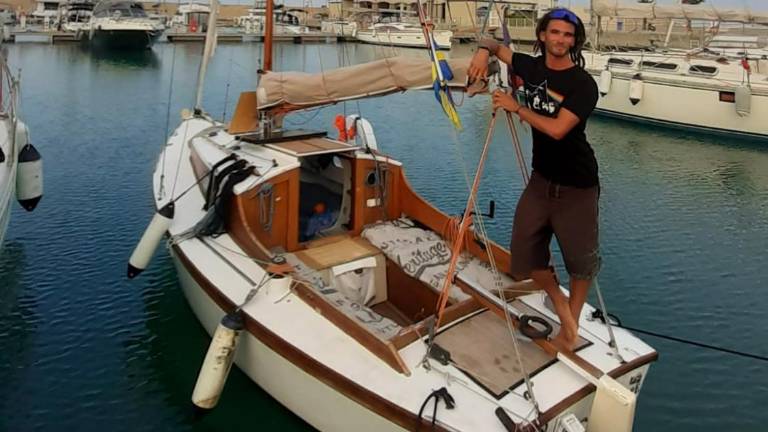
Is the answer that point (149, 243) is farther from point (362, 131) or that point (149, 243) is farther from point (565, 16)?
point (565, 16)

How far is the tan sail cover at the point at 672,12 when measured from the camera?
29.7 metres

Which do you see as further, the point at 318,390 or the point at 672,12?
the point at 672,12

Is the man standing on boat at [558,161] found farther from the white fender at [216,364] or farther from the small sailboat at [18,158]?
the small sailboat at [18,158]

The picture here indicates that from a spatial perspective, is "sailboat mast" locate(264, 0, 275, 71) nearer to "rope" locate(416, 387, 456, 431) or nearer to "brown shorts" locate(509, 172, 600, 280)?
"brown shorts" locate(509, 172, 600, 280)

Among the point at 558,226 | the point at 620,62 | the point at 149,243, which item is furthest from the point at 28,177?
the point at 620,62

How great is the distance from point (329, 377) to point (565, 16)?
3335 millimetres

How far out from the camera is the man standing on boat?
4211mm

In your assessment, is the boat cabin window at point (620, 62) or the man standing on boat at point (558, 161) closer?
the man standing on boat at point (558, 161)

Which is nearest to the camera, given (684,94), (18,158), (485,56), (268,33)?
(485,56)

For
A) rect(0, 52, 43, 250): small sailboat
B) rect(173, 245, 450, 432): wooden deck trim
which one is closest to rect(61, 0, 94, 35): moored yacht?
rect(0, 52, 43, 250): small sailboat

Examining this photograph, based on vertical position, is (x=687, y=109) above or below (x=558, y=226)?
above

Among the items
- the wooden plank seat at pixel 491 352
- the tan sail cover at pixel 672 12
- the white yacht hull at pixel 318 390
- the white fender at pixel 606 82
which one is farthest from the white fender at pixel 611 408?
the tan sail cover at pixel 672 12

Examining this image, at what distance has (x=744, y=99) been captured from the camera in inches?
902

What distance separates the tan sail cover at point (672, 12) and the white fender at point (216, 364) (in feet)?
96.1
